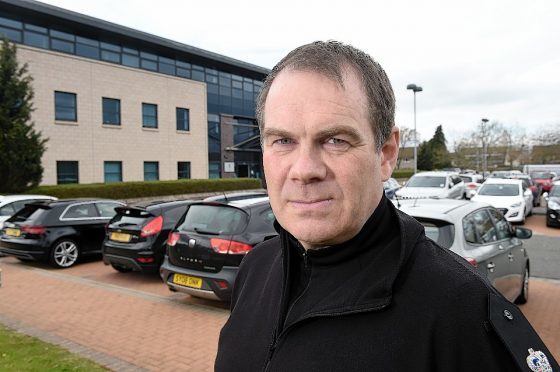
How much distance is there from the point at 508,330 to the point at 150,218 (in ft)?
25.8

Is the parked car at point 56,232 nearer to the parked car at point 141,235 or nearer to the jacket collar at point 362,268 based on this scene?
the parked car at point 141,235

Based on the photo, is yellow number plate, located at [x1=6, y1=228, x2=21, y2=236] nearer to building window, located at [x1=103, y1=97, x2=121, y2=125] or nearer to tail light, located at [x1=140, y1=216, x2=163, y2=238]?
tail light, located at [x1=140, y1=216, x2=163, y2=238]

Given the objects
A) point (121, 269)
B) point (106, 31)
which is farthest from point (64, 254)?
point (106, 31)

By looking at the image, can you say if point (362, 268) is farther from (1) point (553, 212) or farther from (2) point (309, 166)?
(1) point (553, 212)

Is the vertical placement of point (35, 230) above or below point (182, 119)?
below

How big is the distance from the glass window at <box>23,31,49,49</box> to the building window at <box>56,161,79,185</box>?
7416 millimetres

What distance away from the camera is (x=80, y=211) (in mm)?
10250

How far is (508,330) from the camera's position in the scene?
1.09 metres

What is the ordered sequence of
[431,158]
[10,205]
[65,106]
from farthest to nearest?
[431,158] < [65,106] < [10,205]

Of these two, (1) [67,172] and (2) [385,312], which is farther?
(1) [67,172]

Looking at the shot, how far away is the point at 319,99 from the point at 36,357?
454cm

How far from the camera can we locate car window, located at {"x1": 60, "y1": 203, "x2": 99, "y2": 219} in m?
9.99

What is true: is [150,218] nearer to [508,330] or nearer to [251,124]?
[508,330]

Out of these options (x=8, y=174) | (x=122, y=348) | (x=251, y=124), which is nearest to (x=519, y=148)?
(x=251, y=124)
